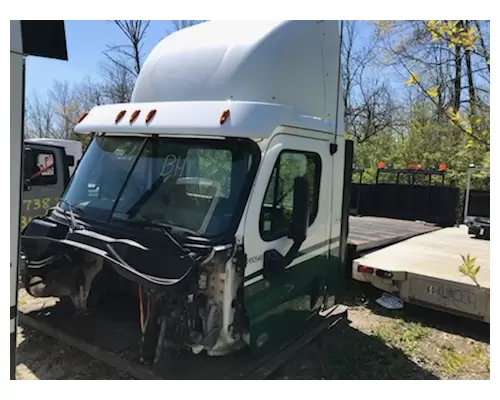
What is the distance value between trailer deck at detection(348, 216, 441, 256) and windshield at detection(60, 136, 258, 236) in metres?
3.20

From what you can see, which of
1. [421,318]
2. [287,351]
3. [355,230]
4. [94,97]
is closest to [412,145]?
[355,230]

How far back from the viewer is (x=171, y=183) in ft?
12.0

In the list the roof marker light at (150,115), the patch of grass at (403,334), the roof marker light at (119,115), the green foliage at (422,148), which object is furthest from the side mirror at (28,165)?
the green foliage at (422,148)

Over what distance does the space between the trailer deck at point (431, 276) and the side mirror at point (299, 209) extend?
1954 millimetres

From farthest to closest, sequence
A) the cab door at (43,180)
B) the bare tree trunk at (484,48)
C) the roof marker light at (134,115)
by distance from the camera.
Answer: the cab door at (43,180) < the roof marker light at (134,115) < the bare tree trunk at (484,48)

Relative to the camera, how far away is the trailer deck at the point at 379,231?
21.0 ft

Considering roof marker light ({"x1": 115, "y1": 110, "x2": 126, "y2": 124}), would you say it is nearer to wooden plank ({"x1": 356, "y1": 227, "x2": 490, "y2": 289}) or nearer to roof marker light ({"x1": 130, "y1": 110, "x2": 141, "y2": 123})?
roof marker light ({"x1": 130, "y1": 110, "x2": 141, "y2": 123})

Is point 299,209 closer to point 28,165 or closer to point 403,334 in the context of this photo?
point 403,334

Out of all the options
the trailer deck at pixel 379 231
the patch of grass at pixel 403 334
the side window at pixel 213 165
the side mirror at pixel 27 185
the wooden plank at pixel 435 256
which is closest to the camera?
the side window at pixel 213 165

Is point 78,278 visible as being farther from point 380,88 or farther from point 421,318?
point 380,88

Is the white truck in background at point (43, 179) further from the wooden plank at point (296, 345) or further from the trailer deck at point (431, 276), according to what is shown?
the trailer deck at point (431, 276)

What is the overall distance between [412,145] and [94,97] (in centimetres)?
1702

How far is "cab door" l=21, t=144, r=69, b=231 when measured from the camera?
7.62m

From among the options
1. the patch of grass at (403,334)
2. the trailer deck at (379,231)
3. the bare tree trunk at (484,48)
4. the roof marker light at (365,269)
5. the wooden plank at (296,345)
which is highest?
the bare tree trunk at (484,48)
